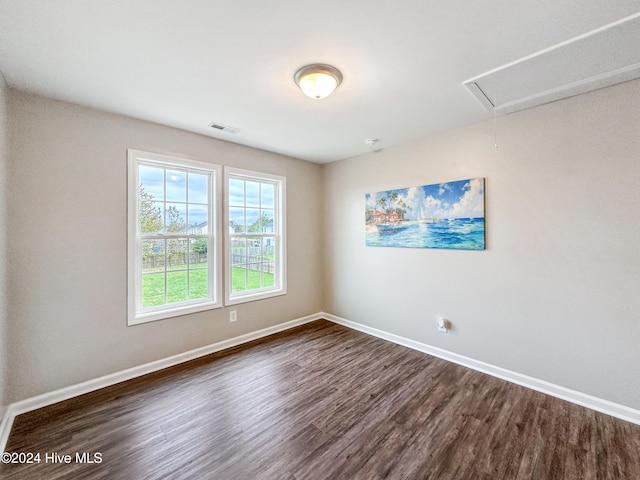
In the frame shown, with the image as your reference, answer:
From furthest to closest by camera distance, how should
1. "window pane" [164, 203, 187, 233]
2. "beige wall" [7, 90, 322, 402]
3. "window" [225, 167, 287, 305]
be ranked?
"window" [225, 167, 287, 305], "window pane" [164, 203, 187, 233], "beige wall" [7, 90, 322, 402]

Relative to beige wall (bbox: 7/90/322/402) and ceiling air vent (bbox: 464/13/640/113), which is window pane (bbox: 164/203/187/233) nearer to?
beige wall (bbox: 7/90/322/402)

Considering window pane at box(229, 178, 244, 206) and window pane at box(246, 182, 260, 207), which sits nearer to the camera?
window pane at box(229, 178, 244, 206)

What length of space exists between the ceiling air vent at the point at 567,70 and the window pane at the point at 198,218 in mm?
2929

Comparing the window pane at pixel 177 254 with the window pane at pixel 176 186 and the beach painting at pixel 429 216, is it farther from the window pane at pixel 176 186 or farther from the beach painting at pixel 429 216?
the beach painting at pixel 429 216

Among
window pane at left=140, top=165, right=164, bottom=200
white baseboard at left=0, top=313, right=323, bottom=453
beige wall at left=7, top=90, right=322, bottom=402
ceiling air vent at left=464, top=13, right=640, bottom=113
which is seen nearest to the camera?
ceiling air vent at left=464, top=13, right=640, bottom=113

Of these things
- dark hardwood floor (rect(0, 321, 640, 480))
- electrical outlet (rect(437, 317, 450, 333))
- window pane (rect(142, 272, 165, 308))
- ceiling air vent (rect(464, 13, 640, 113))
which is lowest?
dark hardwood floor (rect(0, 321, 640, 480))

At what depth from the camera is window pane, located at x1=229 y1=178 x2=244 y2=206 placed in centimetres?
342

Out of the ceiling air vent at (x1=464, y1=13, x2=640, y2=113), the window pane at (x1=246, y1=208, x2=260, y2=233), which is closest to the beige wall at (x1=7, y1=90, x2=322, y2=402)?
the window pane at (x1=246, y1=208, x2=260, y2=233)

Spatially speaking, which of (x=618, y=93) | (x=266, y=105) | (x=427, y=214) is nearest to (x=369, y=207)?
(x=427, y=214)

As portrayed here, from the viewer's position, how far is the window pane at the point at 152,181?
9.12 feet

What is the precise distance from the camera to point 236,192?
11.5 ft

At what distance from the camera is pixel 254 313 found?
140 inches

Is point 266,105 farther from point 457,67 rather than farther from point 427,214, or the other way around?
point 427,214

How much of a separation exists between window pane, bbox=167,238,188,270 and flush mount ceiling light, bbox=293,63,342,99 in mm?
2165
